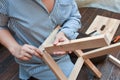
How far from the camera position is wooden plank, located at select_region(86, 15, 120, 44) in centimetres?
153

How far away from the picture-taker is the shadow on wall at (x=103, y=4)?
189 cm

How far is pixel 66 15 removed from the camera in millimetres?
883

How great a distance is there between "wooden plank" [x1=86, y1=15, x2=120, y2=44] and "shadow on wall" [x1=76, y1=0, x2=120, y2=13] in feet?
0.77

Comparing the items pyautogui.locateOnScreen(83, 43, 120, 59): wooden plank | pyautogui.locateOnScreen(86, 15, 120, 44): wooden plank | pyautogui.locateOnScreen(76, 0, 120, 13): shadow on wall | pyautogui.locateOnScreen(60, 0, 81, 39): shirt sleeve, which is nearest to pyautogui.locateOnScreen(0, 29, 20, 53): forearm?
pyautogui.locateOnScreen(60, 0, 81, 39): shirt sleeve

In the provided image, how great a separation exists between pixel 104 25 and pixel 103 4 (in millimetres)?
407

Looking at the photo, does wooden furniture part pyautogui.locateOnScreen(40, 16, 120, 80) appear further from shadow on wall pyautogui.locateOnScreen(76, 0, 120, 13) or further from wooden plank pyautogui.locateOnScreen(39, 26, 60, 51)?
shadow on wall pyautogui.locateOnScreen(76, 0, 120, 13)

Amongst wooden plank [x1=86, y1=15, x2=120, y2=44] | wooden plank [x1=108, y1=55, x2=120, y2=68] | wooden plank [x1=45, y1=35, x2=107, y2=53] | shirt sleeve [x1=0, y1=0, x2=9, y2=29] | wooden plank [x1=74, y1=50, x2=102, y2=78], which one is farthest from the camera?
wooden plank [x1=86, y1=15, x2=120, y2=44]

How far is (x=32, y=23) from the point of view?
0.80 m

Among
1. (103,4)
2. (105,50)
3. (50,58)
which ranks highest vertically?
(50,58)

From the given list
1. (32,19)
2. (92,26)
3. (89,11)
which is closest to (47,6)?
(32,19)

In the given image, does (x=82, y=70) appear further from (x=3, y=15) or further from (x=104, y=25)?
(x=3, y=15)

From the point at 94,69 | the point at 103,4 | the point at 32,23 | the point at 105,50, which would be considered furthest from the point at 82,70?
the point at 103,4

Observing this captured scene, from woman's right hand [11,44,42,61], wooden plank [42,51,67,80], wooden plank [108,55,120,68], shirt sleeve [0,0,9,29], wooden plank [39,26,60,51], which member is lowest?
wooden plank [108,55,120,68]

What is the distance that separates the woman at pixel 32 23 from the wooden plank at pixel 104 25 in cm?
64
